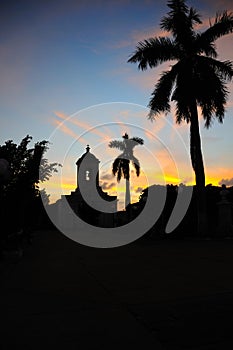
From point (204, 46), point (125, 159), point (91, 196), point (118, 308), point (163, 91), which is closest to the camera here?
point (118, 308)

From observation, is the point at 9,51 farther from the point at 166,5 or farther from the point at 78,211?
the point at 78,211

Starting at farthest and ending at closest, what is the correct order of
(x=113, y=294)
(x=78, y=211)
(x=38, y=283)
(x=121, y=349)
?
(x=78, y=211), (x=38, y=283), (x=113, y=294), (x=121, y=349)

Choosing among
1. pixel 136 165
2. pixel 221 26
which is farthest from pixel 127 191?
pixel 221 26

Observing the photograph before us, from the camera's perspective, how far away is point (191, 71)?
19.3 metres

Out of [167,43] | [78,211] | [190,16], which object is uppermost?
[190,16]

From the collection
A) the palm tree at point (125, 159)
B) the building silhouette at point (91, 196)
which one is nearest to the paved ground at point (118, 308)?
the palm tree at point (125, 159)

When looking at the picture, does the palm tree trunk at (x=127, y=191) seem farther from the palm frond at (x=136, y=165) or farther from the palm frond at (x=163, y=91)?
the palm frond at (x=163, y=91)

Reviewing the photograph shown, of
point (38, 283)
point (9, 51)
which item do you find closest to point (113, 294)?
point (38, 283)

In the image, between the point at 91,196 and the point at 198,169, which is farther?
the point at 91,196

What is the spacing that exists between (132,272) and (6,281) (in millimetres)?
2637

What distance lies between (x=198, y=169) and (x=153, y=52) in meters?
7.35

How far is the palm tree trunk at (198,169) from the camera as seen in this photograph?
1853 cm

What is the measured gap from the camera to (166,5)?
1956 cm

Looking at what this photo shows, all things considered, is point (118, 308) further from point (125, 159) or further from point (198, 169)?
point (125, 159)
